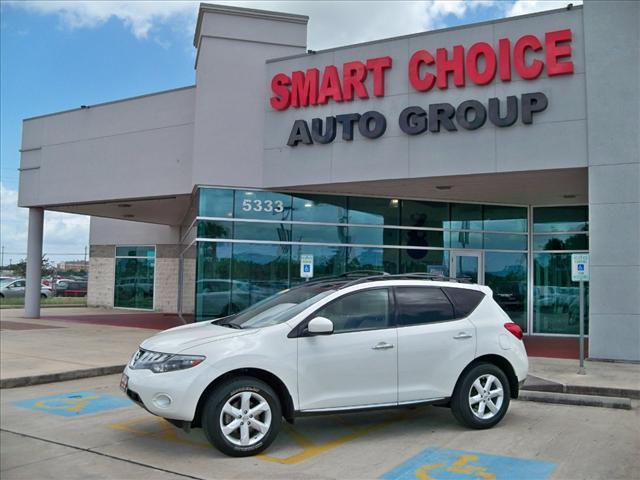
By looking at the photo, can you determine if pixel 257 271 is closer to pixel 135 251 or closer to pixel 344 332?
pixel 344 332

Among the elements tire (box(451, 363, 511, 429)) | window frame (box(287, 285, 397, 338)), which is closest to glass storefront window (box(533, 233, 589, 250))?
tire (box(451, 363, 511, 429))

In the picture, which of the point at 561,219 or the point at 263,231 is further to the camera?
the point at 561,219

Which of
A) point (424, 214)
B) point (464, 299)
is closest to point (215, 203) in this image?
point (424, 214)

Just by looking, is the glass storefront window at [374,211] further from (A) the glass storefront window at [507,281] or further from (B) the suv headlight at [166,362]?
(B) the suv headlight at [166,362]

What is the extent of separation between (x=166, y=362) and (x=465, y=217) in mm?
13012

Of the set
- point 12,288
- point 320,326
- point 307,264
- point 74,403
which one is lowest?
point 74,403

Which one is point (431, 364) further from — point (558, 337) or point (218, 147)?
point (558, 337)

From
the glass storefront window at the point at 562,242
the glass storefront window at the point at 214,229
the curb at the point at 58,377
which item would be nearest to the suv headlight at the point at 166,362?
the curb at the point at 58,377

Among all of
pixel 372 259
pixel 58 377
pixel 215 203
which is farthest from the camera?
pixel 372 259

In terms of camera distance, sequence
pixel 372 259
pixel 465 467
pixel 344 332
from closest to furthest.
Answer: pixel 465 467 → pixel 344 332 → pixel 372 259

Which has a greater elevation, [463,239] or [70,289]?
[463,239]

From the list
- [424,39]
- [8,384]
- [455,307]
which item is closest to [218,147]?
[424,39]

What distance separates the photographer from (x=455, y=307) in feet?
23.0

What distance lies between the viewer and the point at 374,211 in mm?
16609
